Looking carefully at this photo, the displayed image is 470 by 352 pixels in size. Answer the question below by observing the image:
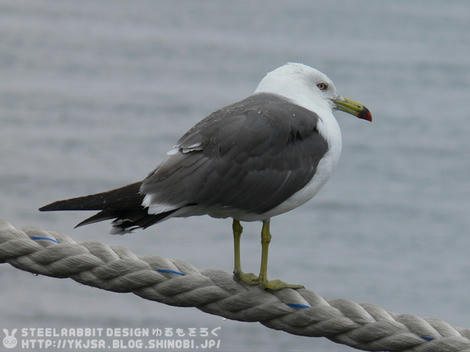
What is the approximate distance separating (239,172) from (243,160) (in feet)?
0.12

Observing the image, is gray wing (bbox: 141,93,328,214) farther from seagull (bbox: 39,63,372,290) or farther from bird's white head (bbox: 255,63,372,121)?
bird's white head (bbox: 255,63,372,121)

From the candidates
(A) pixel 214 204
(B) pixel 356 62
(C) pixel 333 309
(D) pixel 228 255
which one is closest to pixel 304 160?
(A) pixel 214 204

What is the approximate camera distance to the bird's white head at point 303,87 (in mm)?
3209

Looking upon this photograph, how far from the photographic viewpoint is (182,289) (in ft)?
8.36

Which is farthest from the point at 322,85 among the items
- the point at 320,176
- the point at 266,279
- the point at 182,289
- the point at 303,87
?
the point at 182,289

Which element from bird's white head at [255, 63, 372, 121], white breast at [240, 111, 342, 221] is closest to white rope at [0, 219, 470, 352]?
white breast at [240, 111, 342, 221]

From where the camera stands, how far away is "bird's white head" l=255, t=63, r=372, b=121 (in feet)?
10.5

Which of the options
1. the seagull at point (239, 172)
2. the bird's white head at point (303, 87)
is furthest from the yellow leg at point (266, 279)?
the bird's white head at point (303, 87)

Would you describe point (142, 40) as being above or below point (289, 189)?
above

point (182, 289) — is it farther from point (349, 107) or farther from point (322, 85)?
point (349, 107)

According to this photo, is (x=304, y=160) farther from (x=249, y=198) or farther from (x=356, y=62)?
(x=356, y=62)

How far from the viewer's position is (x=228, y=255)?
23.8ft

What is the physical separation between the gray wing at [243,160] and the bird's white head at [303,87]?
0.18 meters

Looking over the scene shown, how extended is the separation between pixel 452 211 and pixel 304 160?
18.5ft
